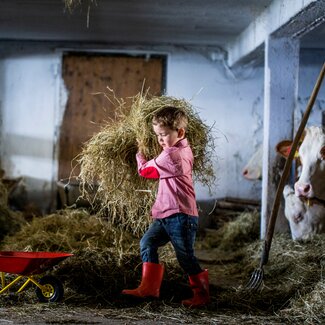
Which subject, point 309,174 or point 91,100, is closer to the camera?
point 309,174

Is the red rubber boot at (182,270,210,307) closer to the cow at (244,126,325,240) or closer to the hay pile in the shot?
the hay pile

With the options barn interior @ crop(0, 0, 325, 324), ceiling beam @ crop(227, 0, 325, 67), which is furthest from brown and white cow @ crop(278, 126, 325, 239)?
ceiling beam @ crop(227, 0, 325, 67)

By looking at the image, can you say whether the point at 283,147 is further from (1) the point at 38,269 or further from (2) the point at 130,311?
(1) the point at 38,269

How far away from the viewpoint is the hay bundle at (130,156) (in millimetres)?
5375

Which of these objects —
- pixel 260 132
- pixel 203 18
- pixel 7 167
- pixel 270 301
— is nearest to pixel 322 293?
pixel 270 301

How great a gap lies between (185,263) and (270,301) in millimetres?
Result: 860

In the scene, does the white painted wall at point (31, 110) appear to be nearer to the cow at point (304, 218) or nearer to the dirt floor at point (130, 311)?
the cow at point (304, 218)

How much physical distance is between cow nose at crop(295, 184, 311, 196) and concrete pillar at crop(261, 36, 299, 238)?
992 mm

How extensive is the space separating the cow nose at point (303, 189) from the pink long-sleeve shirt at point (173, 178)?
1.99m

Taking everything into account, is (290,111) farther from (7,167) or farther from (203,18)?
(7,167)

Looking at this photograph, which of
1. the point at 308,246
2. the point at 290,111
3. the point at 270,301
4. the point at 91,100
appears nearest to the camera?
the point at 270,301

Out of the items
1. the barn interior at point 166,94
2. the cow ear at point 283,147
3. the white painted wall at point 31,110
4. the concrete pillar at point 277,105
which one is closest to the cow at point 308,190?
the cow ear at point 283,147

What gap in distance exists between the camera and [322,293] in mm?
4992

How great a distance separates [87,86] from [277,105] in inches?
152
